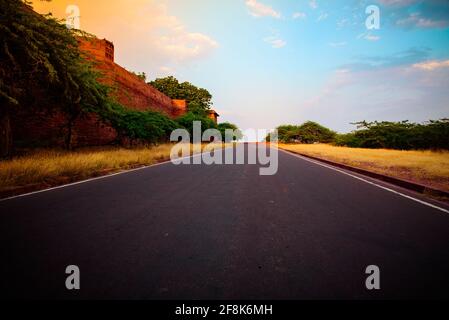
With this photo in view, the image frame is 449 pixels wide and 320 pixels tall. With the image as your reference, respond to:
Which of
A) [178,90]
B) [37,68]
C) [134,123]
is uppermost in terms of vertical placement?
[178,90]

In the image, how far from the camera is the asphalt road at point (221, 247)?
2.34 meters

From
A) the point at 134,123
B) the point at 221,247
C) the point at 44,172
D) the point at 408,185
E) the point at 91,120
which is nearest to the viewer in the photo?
the point at 221,247

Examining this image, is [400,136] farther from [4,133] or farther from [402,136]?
[4,133]

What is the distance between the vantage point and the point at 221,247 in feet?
10.4

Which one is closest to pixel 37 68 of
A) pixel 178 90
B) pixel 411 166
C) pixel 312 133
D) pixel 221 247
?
pixel 221 247

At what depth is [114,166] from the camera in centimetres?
1132

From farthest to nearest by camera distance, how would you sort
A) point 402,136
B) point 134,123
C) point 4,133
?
point 402,136, point 134,123, point 4,133

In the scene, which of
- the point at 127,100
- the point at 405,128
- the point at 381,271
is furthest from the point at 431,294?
the point at 405,128

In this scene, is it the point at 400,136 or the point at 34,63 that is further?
the point at 400,136

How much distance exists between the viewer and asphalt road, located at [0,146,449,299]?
7.67 ft
